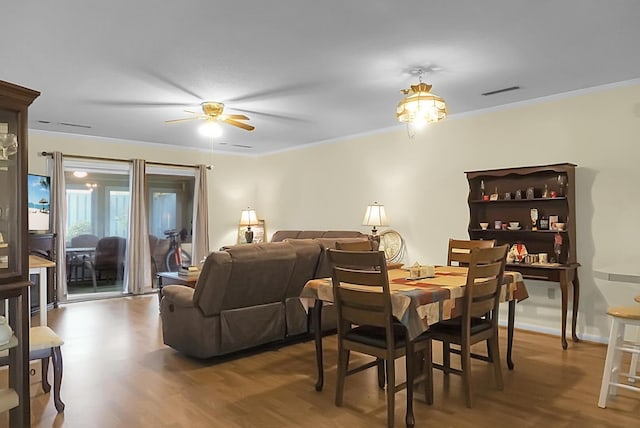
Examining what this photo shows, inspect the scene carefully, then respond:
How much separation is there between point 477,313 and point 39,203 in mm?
5662

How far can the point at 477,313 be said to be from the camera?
9.72 feet

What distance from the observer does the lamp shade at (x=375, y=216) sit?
19.9 ft

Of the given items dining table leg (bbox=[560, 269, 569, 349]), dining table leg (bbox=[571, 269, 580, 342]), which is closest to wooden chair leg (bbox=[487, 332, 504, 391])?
dining table leg (bbox=[560, 269, 569, 349])

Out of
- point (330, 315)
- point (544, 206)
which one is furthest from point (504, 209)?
point (330, 315)

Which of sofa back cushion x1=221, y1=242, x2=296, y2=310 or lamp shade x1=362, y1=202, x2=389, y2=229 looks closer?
sofa back cushion x1=221, y1=242, x2=296, y2=310

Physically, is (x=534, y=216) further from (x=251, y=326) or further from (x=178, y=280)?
(x=178, y=280)

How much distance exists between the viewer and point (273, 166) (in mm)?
8336

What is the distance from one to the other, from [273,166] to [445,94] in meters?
4.26

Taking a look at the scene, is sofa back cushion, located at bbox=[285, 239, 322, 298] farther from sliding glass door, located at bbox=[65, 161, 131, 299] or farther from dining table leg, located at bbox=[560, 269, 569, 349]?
sliding glass door, located at bbox=[65, 161, 131, 299]

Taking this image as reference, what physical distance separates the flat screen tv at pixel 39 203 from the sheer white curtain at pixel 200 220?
7.35 ft

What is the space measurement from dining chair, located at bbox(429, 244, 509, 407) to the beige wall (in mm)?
1955

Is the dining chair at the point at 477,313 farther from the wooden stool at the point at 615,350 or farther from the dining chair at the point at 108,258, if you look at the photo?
the dining chair at the point at 108,258

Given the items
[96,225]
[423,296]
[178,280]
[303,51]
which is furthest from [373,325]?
[96,225]

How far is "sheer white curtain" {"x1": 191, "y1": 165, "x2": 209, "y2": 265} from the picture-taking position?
7.85m
